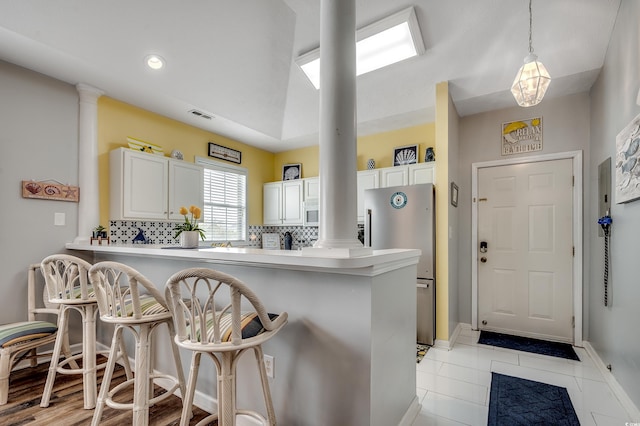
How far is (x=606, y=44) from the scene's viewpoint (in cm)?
261

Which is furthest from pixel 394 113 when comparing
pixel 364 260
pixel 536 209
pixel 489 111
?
pixel 364 260

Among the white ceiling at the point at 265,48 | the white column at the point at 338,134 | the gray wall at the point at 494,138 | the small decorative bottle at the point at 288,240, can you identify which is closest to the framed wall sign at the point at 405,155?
the white ceiling at the point at 265,48

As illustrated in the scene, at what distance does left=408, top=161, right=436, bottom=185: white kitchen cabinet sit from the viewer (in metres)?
3.74

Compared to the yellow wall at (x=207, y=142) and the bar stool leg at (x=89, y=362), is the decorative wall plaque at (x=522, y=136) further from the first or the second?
the bar stool leg at (x=89, y=362)

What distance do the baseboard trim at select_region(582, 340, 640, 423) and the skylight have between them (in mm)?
3108

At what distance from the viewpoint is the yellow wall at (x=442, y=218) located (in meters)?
Result: 3.21

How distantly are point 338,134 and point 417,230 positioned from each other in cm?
195

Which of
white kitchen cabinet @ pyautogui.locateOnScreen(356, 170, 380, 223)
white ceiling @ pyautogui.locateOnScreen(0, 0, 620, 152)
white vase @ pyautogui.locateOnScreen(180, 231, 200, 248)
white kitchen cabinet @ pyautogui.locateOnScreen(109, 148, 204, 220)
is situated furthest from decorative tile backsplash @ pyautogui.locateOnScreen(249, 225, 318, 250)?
white vase @ pyautogui.locateOnScreen(180, 231, 200, 248)

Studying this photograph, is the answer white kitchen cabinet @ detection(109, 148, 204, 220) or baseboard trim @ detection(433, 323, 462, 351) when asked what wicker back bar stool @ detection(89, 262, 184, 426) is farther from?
baseboard trim @ detection(433, 323, 462, 351)

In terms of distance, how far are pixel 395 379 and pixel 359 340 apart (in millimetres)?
481

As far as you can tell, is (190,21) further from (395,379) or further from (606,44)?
(606,44)

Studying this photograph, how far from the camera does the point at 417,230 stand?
3268mm

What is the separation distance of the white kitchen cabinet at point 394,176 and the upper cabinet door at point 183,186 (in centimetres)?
237

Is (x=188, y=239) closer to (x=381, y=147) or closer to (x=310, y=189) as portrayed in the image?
(x=310, y=189)
